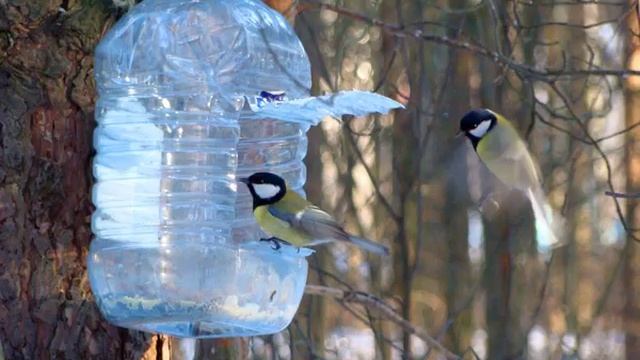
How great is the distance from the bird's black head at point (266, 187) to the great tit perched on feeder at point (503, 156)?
1005 mm

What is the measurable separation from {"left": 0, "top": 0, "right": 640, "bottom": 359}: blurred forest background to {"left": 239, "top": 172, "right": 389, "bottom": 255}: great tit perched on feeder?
52 centimetres

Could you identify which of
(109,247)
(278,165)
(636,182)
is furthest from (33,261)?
(636,182)

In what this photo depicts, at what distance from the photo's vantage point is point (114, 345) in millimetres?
3410

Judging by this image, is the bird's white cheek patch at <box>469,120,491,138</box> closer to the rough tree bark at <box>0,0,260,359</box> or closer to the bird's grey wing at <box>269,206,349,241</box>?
the bird's grey wing at <box>269,206,349,241</box>

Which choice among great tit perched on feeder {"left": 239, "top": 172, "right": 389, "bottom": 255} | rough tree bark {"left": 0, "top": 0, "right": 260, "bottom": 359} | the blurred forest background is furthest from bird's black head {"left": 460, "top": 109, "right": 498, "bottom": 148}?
rough tree bark {"left": 0, "top": 0, "right": 260, "bottom": 359}

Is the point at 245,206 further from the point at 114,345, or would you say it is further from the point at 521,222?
the point at 521,222

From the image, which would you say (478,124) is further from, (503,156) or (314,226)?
(314,226)

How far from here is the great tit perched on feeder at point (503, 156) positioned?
158 inches

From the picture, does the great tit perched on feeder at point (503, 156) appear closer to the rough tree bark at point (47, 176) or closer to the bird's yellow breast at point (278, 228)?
the bird's yellow breast at point (278, 228)

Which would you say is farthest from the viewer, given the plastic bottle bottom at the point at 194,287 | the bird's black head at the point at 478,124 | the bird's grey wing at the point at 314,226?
the bird's black head at the point at 478,124

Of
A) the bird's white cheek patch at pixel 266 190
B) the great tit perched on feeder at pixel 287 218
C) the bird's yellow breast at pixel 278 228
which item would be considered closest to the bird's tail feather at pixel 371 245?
the great tit perched on feeder at pixel 287 218

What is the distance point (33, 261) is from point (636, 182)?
314 inches

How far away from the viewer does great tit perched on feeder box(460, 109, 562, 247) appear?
402 centimetres

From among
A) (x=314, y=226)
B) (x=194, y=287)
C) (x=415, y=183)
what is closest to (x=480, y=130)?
(x=314, y=226)
